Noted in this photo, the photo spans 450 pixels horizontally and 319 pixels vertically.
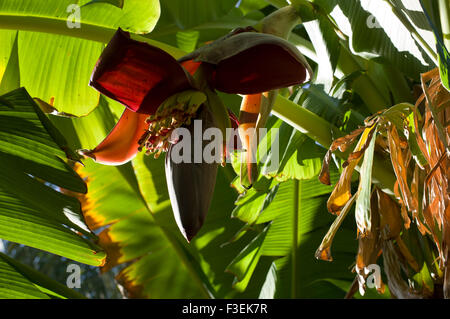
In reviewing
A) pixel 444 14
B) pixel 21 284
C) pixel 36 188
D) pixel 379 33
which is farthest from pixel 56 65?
pixel 444 14

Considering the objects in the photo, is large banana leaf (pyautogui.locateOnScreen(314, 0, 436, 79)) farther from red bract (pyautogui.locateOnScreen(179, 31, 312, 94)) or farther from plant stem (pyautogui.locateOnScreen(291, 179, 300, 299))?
plant stem (pyautogui.locateOnScreen(291, 179, 300, 299))

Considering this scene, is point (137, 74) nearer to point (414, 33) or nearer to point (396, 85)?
point (414, 33)

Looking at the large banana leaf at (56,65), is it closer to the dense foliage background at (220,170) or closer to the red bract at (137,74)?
the dense foliage background at (220,170)

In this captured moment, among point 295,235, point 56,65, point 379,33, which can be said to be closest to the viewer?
point 379,33

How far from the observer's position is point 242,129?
0.67 m

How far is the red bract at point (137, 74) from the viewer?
584mm

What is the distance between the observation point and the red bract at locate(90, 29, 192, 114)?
0.58 m

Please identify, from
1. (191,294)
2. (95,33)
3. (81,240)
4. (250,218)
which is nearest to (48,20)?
(95,33)

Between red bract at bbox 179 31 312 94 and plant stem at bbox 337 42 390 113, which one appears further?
plant stem at bbox 337 42 390 113

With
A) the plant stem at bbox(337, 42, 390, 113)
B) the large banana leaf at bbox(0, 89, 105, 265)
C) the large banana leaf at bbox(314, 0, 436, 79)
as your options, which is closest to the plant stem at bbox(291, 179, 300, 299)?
the plant stem at bbox(337, 42, 390, 113)

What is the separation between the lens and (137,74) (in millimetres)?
612

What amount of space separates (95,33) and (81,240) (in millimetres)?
403

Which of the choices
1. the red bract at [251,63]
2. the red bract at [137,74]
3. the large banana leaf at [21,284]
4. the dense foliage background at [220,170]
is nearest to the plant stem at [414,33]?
the dense foliage background at [220,170]

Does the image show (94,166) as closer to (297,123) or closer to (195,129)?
(297,123)
